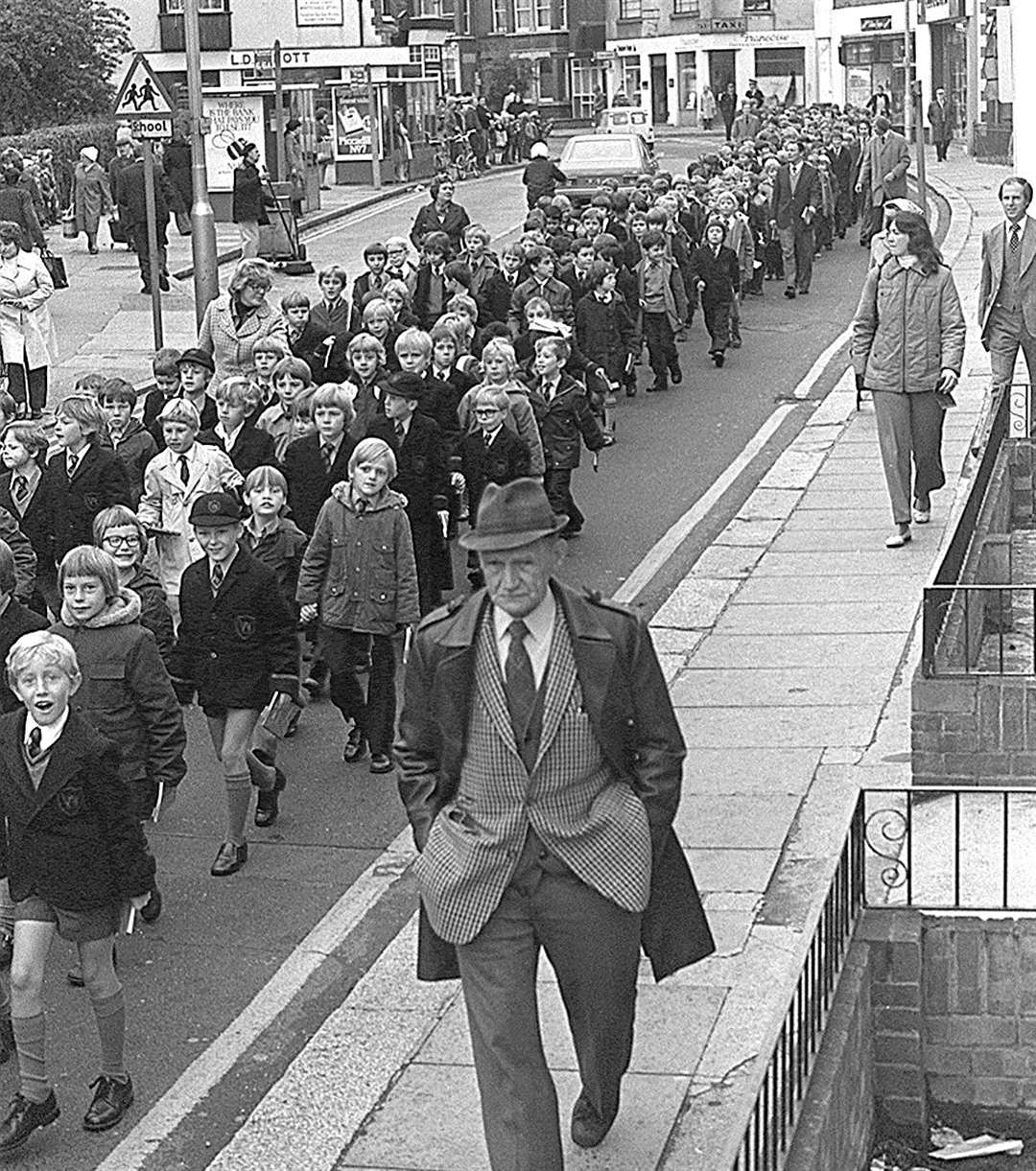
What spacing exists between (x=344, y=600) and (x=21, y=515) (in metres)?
2.18

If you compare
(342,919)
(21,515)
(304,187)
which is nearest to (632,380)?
(21,515)

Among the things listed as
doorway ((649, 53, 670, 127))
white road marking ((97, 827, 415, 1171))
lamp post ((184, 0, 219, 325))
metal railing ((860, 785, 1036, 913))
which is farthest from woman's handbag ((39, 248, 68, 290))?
doorway ((649, 53, 670, 127))

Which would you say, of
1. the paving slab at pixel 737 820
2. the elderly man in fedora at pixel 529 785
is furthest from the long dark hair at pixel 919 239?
the elderly man in fedora at pixel 529 785

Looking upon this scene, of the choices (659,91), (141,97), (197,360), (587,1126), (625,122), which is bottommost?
(587,1126)

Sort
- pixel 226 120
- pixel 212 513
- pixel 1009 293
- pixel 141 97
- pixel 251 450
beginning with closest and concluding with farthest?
pixel 212 513, pixel 251 450, pixel 1009 293, pixel 141 97, pixel 226 120

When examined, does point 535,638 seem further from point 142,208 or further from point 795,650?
point 142,208

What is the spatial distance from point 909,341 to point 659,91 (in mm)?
77909

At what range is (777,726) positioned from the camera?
10.7 meters

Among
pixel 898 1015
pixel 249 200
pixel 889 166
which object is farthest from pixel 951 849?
pixel 249 200

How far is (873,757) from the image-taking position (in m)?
10.1

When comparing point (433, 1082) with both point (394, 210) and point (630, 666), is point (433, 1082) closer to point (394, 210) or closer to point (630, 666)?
point (630, 666)

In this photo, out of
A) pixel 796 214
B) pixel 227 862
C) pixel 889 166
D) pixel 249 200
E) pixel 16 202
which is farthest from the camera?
pixel 249 200

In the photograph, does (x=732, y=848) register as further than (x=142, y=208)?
No

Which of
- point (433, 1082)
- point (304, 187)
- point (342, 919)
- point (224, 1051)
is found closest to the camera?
point (433, 1082)
